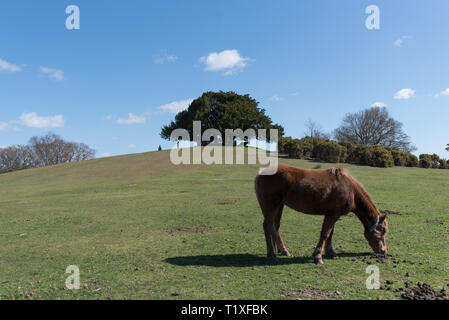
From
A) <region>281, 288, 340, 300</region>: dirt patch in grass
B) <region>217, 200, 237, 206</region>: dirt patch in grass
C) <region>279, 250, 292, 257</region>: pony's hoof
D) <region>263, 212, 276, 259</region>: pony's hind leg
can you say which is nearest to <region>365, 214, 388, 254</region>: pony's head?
<region>279, 250, 292, 257</region>: pony's hoof

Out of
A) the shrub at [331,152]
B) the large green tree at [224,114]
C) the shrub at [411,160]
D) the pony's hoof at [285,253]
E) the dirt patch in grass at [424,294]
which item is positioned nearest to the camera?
the dirt patch in grass at [424,294]

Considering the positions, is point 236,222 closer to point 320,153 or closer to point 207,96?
point 320,153

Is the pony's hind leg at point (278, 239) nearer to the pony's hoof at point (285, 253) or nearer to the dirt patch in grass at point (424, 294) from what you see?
the pony's hoof at point (285, 253)

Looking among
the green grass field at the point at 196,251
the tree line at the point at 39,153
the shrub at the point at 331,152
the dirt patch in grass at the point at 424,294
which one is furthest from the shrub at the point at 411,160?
the tree line at the point at 39,153

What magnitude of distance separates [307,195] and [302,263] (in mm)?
1567

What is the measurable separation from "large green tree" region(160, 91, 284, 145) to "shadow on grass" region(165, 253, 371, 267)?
49.3 metres

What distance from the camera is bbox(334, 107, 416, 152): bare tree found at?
60781 millimetres

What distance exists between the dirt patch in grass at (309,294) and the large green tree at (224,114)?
51.4 metres

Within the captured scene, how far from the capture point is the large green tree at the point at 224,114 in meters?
57.7

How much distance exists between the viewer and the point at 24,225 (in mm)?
12500

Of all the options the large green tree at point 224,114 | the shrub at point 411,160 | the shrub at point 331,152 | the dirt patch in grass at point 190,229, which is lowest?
the dirt patch in grass at point 190,229

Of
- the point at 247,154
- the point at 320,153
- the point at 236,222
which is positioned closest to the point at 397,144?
the point at 320,153

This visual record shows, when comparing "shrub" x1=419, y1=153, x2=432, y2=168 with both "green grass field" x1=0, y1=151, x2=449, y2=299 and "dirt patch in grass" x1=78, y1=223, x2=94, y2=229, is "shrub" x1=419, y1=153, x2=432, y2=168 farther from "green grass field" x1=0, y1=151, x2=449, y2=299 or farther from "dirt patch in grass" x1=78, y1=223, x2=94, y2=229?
"dirt patch in grass" x1=78, y1=223, x2=94, y2=229

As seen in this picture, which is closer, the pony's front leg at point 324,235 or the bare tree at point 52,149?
the pony's front leg at point 324,235
